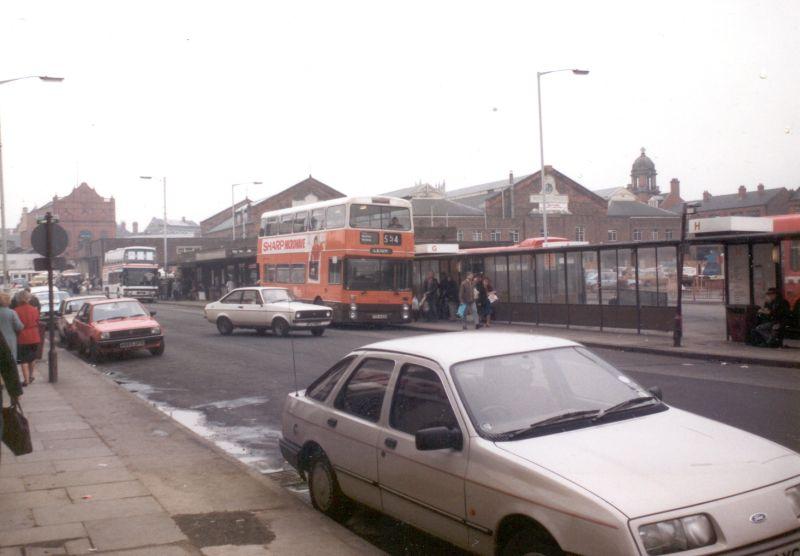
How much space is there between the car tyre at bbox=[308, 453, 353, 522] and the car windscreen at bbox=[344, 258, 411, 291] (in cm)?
2142

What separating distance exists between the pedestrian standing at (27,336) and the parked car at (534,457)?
9.86 m

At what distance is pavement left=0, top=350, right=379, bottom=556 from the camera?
5605mm

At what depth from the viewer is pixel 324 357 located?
1847 centimetres

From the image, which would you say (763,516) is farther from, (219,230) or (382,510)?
(219,230)

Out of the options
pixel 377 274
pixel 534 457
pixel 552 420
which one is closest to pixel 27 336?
pixel 552 420

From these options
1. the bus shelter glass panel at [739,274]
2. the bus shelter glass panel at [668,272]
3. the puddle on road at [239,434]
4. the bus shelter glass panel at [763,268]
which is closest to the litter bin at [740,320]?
the bus shelter glass panel at [739,274]

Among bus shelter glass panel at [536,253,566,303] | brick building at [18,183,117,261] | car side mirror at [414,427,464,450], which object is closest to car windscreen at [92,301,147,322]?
bus shelter glass panel at [536,253,566,303]

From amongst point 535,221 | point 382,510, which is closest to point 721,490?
point 382,510

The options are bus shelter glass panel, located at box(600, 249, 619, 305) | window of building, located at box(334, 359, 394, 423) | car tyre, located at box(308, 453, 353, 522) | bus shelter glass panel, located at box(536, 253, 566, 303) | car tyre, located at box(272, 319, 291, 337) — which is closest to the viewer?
window of building, located at box(334, 359, 394, 423)

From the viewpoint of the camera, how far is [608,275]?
23.2 m

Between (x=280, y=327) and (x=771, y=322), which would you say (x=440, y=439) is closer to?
(x=771, y=322)

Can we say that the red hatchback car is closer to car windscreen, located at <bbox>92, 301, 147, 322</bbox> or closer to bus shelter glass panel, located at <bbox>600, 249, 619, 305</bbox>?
car windscreen, located at <bbox>92, 301, 147, 322</bbox>

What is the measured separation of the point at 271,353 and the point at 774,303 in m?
12.1

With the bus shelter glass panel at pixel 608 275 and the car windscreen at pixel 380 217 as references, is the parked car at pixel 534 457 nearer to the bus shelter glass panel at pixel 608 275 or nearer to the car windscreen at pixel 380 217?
A: the bus shelter glass panel at pixel 608 275
